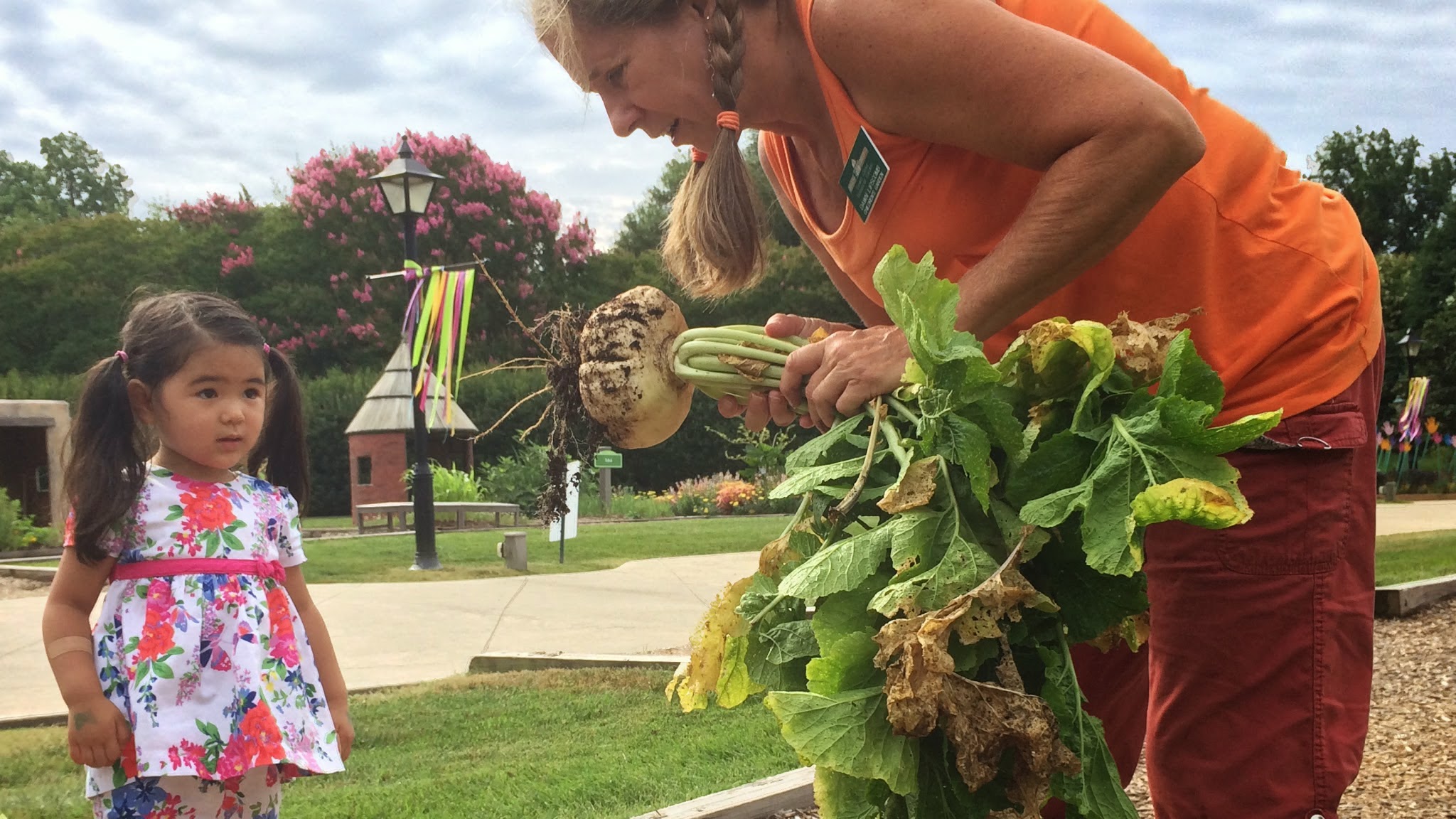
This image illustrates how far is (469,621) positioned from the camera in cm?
655

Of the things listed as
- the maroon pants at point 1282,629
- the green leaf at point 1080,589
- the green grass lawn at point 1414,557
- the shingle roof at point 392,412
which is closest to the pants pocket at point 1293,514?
the maroon pants at point 1282,629

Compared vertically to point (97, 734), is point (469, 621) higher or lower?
lower

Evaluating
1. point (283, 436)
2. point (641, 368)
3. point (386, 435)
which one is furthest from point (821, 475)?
point (386, 435)

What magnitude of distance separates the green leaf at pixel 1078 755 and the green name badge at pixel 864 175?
0.65m

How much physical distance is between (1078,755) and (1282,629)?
42 cm

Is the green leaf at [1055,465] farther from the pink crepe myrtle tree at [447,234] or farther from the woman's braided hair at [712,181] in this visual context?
the pink crepe myrtle tree at [447,234]

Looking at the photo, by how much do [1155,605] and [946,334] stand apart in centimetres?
64

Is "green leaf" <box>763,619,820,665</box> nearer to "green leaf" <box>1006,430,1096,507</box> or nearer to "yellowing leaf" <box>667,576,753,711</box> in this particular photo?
"yellowing leaf" <box>667,576,753,711</box>

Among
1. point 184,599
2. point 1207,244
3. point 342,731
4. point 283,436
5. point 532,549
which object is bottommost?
point 532,549

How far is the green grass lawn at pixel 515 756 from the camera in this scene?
3098 millimetres

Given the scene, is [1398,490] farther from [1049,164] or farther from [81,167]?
[81,167]

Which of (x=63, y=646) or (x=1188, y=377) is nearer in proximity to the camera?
(x=1188, y=377)

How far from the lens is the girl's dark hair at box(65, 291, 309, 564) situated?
2123mm

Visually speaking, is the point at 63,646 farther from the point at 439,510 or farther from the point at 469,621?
the point at 439,510
